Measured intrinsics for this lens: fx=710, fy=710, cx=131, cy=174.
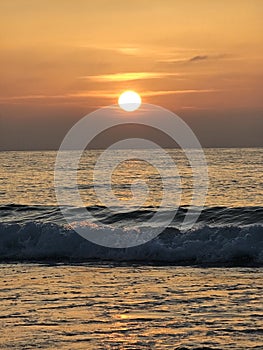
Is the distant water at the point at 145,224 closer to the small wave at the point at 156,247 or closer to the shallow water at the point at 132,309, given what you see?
the small wave at the point at 156,247

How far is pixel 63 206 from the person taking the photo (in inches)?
1481

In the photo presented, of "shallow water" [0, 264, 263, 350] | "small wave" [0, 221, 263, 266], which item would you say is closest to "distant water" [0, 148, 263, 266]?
"small wave" [0, 221, 263, 266]

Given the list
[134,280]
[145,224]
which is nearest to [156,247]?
[134,280]

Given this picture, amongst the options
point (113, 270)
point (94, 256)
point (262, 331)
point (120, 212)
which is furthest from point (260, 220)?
point (262, 331)

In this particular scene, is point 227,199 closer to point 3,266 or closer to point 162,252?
point 162,252

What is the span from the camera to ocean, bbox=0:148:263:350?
1257 cm

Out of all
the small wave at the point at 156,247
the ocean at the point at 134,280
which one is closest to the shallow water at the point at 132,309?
the ocean at the point at 134,280

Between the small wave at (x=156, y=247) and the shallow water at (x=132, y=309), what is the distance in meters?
2.92

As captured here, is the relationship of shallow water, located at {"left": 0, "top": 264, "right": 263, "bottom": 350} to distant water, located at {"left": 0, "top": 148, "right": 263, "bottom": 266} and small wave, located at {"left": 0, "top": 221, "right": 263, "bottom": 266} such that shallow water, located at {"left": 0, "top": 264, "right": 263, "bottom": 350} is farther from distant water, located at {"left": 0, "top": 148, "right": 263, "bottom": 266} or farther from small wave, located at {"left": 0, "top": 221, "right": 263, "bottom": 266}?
distant water, located at {"left": 0, "top": 148, "right": 263, "bottom": 266}

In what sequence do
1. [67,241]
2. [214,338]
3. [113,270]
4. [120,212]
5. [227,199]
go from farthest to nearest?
1. [227,199]
2. [120,212]
3. [67,241]
4. [113,270]
5. [214,338]

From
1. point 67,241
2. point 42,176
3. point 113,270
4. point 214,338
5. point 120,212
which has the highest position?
point 42,176

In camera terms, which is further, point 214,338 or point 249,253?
point 249,253

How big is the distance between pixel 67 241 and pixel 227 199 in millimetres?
15050

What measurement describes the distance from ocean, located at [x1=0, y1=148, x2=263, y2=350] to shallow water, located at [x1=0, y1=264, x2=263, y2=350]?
20 millimetres
